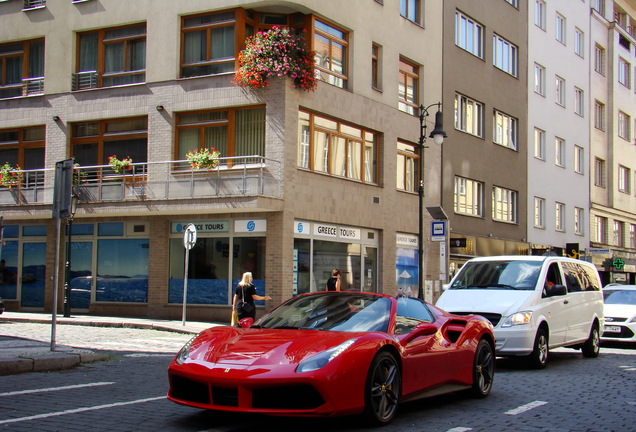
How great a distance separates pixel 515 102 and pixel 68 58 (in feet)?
67.8

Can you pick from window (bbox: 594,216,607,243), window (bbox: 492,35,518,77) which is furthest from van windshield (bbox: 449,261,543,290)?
window (bbox: 594,216,607,243)

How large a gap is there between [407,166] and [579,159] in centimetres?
1921

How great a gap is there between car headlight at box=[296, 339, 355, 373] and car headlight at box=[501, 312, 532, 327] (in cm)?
625

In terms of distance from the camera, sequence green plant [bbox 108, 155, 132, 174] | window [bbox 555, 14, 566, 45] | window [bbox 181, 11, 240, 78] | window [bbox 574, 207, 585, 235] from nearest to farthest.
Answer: window [bbox 181, 11, 240, 78]
green plant [bbox 108, 155, 132, 174]
window [bbox 555, 14, 566, 45]
window [bbox 574, 207, 585, 235]

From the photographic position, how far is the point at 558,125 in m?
41.9

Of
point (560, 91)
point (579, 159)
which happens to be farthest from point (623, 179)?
point (560, 91)

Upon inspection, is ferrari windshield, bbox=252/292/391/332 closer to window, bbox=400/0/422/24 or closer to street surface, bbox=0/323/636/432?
street surface, bbox=0/323/636/432

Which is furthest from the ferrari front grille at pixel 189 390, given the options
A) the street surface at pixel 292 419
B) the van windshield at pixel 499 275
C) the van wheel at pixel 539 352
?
the van windshield at pixel 499 275

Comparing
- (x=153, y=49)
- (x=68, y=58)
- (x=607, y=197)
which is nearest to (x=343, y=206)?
(x=153, y=49)

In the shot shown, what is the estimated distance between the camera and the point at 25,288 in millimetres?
27188

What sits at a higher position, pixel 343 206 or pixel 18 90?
pixel 18 90

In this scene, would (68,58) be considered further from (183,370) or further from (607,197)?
(607,197)

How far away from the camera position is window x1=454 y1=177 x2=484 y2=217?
32.5 metres

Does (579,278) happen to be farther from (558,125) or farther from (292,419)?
(558,125)
